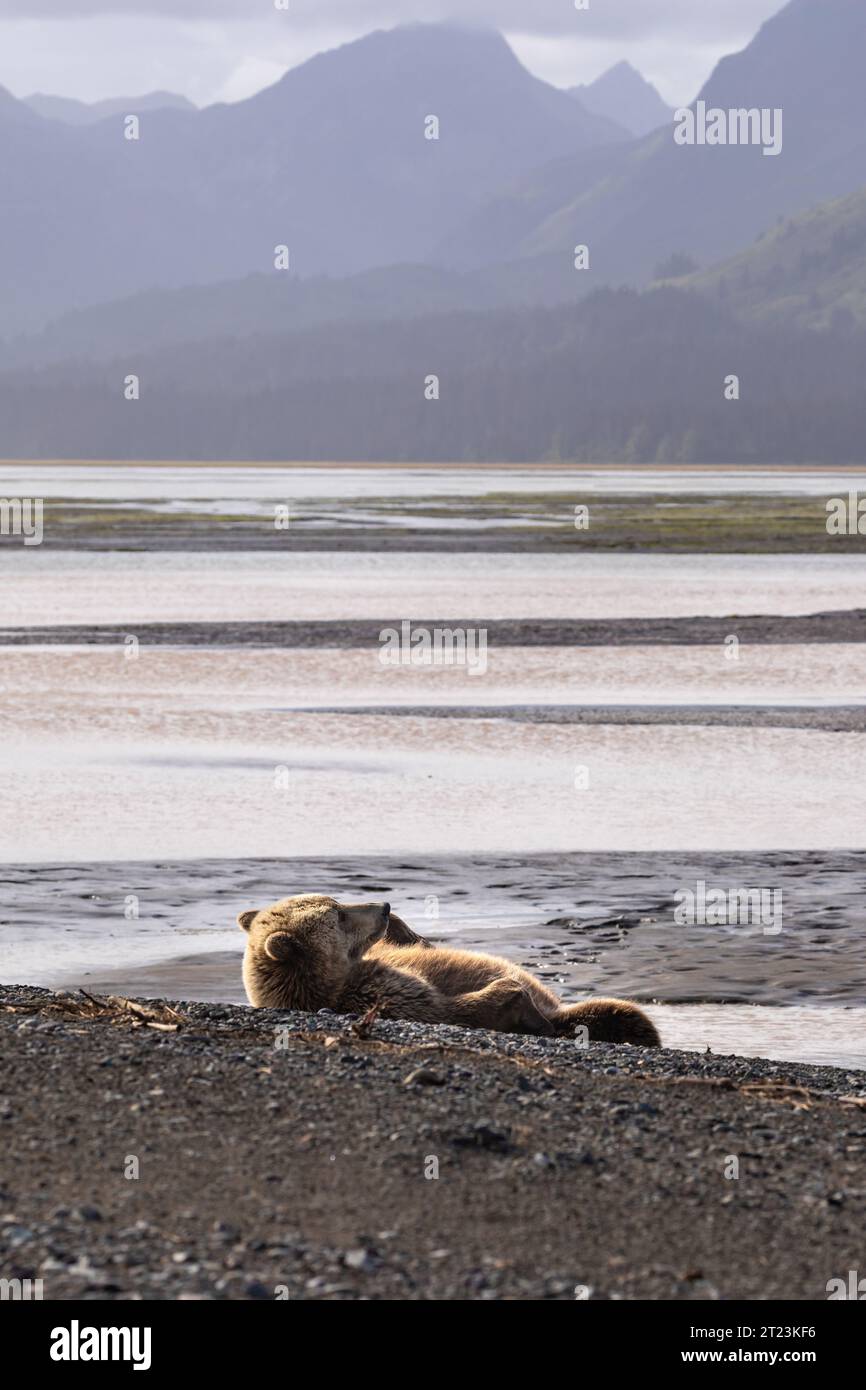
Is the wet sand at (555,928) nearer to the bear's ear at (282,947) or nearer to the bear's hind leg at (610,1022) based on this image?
the bear's hind leg at (610,1022)

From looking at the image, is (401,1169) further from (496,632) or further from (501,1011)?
(496,632)

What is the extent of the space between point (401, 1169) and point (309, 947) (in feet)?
10.3

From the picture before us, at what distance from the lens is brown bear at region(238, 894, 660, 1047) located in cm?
994

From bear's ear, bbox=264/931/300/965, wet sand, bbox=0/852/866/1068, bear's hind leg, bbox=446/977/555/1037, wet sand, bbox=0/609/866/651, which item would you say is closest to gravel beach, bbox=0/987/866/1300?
bear's hind leg, bbox=446/977/555/1037

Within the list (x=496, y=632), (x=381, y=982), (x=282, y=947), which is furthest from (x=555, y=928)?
(x=496, y=632)

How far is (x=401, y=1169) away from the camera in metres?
7.01

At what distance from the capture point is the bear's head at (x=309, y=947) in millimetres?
9953

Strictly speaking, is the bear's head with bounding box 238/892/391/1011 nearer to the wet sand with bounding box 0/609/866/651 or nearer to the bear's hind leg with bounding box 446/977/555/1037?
the bear's hind leg with bounding box 446/977/555/1037

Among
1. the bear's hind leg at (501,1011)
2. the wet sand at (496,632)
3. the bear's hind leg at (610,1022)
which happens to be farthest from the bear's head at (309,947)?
the wet sand at (496,632)

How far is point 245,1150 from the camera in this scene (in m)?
7.14
